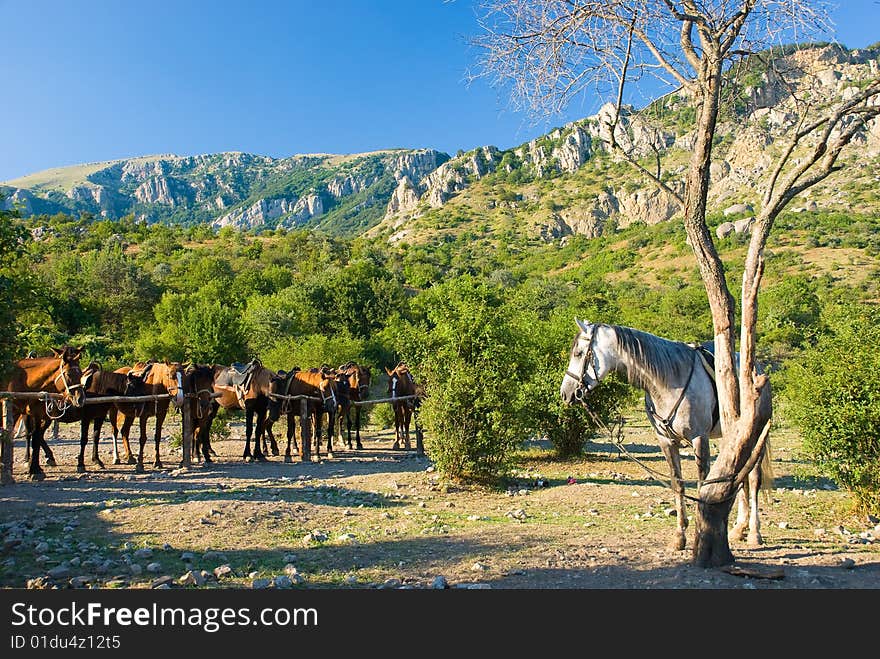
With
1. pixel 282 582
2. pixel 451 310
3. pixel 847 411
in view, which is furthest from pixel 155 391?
pixel 847 411

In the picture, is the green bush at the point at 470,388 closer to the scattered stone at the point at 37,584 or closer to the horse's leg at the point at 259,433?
the horse's leg at the point at 259,433

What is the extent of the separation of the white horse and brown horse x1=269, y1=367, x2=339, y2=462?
9.43 m

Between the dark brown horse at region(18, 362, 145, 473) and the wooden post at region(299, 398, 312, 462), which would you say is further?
the wooden post at region(299, 398, 312, 462)

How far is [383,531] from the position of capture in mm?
7246

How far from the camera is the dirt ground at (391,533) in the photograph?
5.27 metres

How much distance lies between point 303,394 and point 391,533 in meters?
8.08

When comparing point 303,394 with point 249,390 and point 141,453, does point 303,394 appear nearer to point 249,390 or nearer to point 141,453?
point 249,390

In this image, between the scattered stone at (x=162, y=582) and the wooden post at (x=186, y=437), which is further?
the wooden post at (x=186, y=437)

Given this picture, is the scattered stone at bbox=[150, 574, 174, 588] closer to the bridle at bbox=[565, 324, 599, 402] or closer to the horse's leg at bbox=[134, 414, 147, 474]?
the bridle at bbox=[565, 324, 599, 402]

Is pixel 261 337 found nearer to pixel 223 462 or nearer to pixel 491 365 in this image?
pixel 223 462

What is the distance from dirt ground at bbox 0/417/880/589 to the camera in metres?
5.27

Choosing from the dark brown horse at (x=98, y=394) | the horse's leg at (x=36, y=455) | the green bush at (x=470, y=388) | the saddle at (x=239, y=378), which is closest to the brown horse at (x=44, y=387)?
the horse's leg at (x=36, y=455)

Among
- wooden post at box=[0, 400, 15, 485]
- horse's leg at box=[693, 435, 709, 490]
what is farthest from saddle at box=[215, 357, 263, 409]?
horse's leg at box=[693, 435, 709, 490]

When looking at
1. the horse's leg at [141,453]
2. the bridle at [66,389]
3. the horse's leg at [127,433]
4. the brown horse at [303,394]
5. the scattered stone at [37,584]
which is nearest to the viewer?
the scattered stone at [37,584]
